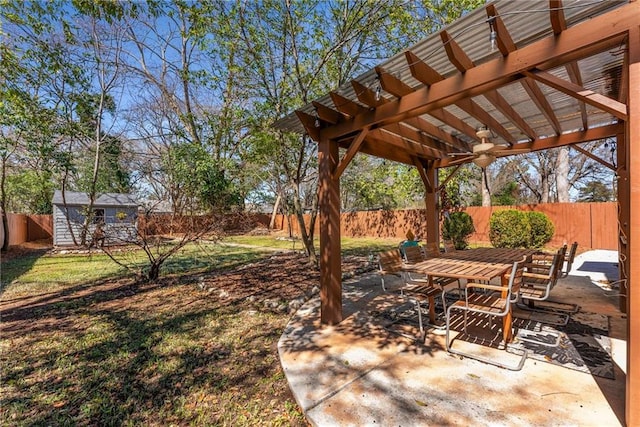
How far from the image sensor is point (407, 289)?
11.8 feet

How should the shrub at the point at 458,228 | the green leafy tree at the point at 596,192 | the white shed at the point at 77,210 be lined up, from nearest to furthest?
the shrub at the point at 458,228 → the white shed at the point at 77,210 → the green leafy tree at the point at 596,192

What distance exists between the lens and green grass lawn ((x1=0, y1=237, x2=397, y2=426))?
7.17 ft

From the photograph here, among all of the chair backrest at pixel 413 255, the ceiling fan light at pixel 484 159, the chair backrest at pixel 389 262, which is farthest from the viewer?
the chair backrest at pixel 413 255

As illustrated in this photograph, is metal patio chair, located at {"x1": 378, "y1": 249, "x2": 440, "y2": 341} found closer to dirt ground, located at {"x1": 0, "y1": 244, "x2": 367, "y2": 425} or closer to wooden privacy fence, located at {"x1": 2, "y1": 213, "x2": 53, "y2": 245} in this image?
dirt ground, located at {"x1": 0, "y1": 244, "x2": 367, "y2": 425}

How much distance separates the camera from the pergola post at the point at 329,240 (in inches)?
141

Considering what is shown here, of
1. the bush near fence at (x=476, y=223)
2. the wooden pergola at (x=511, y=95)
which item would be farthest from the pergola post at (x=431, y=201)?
the bush near fence at (x=476, y=223)

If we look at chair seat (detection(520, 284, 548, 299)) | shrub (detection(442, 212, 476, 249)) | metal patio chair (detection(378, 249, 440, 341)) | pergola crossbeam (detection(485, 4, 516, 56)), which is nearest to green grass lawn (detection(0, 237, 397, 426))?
metal patio chair (detection(378, 249, 440, 341))

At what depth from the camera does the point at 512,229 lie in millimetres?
8695

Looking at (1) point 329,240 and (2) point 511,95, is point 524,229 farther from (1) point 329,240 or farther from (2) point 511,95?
(1) point 329,240

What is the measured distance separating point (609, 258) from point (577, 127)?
519 cm

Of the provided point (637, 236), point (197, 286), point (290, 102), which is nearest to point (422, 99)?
point (637, 236)

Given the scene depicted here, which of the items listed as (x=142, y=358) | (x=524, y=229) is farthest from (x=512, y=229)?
(x=142, y=358)

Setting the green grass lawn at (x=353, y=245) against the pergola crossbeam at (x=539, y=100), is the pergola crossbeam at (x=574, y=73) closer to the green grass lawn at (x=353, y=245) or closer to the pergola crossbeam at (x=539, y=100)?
the pergola crossbeam at (x=539, y=100)

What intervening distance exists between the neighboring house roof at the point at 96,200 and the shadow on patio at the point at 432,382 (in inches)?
547
